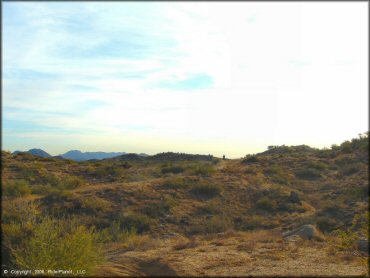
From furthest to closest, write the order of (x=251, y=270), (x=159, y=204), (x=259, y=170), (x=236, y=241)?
(x=259, y=170), (x=159, y=204), (x=236, y=241), (x=251, y=270)

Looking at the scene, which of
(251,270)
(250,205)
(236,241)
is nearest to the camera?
(251,270)

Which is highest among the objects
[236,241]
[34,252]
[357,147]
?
[357,147]

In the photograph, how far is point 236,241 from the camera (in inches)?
610

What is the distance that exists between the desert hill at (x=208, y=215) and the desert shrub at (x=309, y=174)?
126 mm

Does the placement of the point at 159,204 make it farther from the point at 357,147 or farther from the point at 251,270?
the point at 357,147

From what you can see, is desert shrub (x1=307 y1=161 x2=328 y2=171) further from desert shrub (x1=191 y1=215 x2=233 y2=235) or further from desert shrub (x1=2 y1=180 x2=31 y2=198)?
desert shrub (x1=2 y1=180 x2=31 y2=198)

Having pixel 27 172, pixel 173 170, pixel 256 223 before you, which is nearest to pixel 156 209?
pixel 256 223

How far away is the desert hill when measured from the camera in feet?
34.9

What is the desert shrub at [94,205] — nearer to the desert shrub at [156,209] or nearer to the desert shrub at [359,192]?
the desert shrub at [156,209]

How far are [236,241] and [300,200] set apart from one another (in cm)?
1027

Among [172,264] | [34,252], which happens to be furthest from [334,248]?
[34,252]

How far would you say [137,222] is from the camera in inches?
739

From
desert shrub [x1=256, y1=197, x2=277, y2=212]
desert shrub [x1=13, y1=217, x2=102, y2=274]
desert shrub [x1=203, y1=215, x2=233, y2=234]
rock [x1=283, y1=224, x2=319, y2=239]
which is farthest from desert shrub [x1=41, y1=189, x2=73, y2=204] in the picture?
desert shrub [x1=13, y1=217, x2=102, y2=274]

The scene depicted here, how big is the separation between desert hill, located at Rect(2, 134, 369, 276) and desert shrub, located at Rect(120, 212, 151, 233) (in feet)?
0.18
